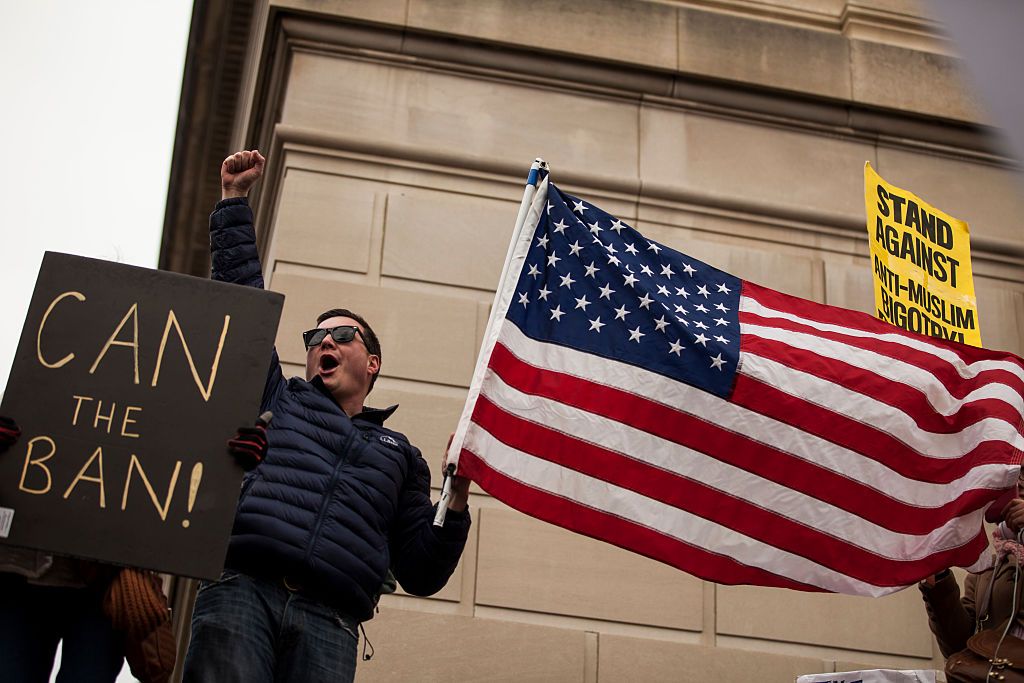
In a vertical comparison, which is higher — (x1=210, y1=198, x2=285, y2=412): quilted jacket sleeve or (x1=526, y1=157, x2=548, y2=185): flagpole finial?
(x1=526, y1=157, x2=548, y2=185): flagpole finial

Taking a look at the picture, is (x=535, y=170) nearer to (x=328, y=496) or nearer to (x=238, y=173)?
(x=238, y=173)

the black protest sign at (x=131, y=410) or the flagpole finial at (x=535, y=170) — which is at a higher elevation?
the flagpole finial at (x=535, y=170)

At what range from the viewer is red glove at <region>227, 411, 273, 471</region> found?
14.6 ft

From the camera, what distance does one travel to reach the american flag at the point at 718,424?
570cm

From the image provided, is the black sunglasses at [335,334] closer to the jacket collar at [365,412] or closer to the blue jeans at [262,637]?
the jacket collar at [365,412]

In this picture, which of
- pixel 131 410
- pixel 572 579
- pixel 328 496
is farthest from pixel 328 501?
pixel 572 579

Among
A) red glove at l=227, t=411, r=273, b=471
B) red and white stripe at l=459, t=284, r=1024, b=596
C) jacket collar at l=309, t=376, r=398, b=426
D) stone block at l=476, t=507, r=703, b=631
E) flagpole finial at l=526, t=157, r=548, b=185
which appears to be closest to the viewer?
red glove at l=227, t=411, r=273, b=471

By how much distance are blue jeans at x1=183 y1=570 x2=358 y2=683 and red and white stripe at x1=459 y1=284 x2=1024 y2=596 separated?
97 centimetres

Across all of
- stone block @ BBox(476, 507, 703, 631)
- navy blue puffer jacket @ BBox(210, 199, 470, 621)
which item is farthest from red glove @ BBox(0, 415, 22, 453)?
stone block @ BBox(476, 507, 703, 631)

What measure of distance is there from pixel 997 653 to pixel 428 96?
519 cm

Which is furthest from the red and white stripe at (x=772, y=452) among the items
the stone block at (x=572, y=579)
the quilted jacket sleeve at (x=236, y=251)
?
the stone block at (x=572, y=579)

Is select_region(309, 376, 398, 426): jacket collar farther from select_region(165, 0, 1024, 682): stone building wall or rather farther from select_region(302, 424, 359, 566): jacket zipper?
select_region(165, 0, 1024, 682): stone building wall

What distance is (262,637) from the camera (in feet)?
15.1

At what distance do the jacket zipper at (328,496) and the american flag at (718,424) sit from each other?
61 cm
